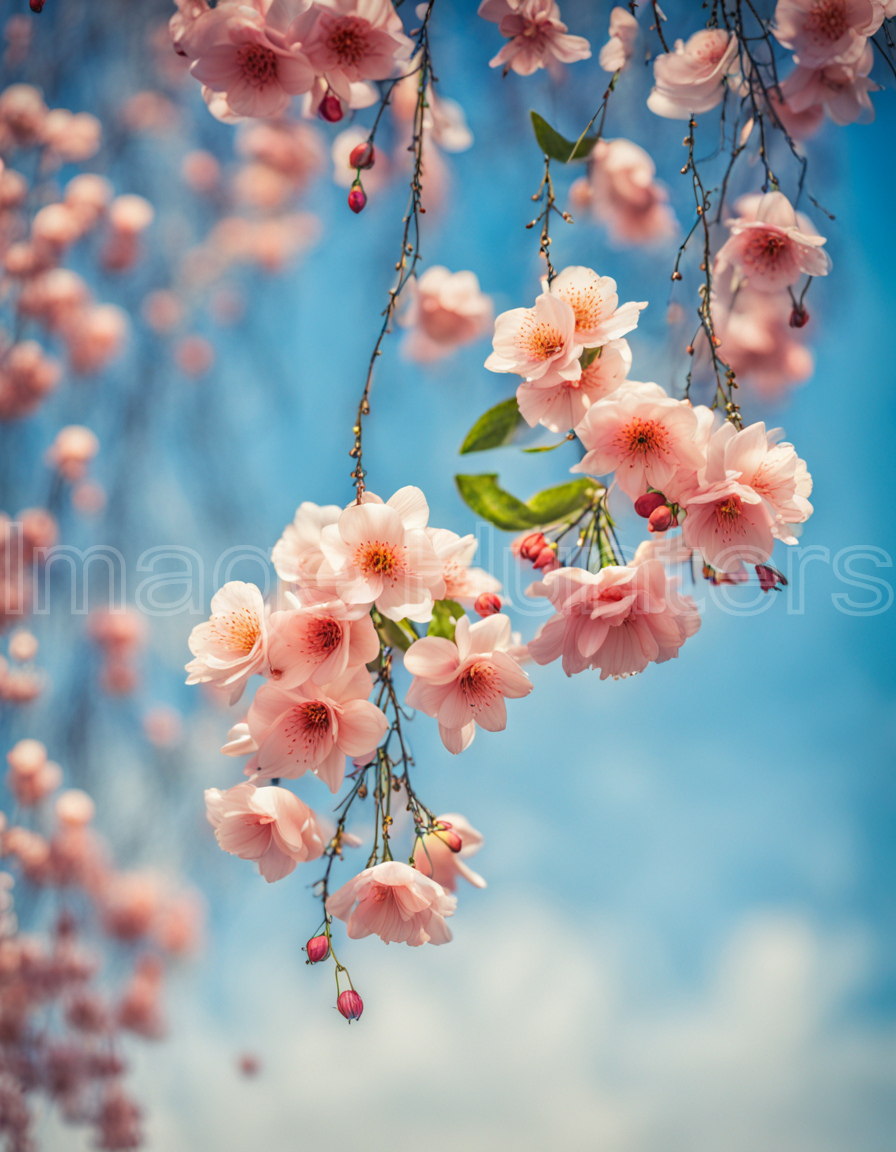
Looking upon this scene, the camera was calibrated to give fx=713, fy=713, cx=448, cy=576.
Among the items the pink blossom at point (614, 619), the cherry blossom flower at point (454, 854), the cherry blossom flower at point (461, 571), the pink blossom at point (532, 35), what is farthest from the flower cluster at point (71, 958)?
the pink blossom at point (532, 35)

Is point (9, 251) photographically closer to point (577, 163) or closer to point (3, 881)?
point (3, 881)

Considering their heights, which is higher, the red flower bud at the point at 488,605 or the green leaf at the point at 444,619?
the red flower bud at the point at 488,605

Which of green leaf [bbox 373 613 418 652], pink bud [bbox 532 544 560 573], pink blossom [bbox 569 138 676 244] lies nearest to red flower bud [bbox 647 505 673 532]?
pink bud [bbox 532 544 560 573]

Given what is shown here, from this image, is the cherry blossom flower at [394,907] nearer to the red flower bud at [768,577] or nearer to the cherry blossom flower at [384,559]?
the cherry blossom flower at [384,559]

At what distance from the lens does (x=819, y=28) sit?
2.27ft

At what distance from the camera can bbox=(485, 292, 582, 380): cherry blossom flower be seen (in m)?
0.56

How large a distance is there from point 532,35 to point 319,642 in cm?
73

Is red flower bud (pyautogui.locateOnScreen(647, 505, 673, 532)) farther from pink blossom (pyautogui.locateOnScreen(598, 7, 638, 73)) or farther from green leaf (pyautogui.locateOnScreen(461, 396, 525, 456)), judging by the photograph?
pink blossom (pyautogui.locateOnScreen(598, 7, 638, 73))

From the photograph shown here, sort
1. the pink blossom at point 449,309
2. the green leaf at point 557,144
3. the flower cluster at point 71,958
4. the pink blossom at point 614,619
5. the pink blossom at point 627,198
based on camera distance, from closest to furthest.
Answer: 1. the pink blossom at point 614,619
2. the green leaf at point 557,144
3. the pink blossom at point 627,198
4. the pink blossom at point 449,309
5. the flower cluster at point 71,958

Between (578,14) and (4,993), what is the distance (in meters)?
2.45

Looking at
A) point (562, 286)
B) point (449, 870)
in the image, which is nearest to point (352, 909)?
point (449, 870)

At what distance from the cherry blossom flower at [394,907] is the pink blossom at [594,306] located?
0.44 metres

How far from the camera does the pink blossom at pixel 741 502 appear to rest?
52cm

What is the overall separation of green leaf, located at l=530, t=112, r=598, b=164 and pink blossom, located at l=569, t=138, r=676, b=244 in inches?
11.8
